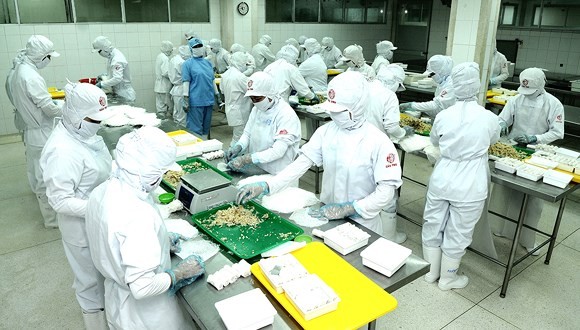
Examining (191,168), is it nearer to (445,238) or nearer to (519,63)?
(445,238)

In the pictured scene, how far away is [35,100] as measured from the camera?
407 centimetres

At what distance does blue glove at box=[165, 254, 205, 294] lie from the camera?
177cm

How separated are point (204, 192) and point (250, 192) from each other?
0.93 feet

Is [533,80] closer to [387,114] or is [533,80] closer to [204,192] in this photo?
[387,114]

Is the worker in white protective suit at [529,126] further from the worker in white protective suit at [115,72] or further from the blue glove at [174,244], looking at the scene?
the worker in white protective suit at [115,72]

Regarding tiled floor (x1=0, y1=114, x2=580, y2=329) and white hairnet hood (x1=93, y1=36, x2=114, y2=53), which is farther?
white hairnet hood (x1=93, y1=36, x2=114, y2=53)

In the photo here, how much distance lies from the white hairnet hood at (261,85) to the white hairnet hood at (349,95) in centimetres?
91

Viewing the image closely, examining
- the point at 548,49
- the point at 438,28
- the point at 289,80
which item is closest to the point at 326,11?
the point at 438,28

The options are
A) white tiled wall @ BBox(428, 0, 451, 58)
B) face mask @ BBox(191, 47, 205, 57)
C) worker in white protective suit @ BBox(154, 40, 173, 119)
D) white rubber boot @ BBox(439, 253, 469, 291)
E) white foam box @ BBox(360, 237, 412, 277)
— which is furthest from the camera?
white tiled wall @ BBox(428, 0, 451, 58)

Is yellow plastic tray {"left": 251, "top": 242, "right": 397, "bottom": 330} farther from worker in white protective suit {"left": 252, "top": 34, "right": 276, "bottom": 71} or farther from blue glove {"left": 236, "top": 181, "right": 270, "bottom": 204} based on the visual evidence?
worker in white protective suit {"left": 252, "top": 34, "right": 276, "bottom": 71}

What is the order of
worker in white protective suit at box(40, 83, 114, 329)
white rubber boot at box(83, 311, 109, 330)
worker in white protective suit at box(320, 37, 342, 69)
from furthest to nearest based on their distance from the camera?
1. worker in white protective suit at box(320, 37, 342, 69)
2. white rubber boot at box(83, 311, 109, 330)
3. worker in white protective suit at box(40, 83, 114, 329)

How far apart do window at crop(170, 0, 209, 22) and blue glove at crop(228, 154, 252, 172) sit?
20.3 feet

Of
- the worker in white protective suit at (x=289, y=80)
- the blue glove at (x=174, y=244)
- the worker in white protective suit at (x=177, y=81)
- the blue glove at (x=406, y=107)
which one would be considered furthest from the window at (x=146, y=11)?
the blue glove at (x=174, y=244)

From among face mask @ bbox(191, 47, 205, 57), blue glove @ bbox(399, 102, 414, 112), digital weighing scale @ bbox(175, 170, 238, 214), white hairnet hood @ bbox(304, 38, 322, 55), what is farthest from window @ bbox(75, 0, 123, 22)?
digital weighing scale @ bbox(175, 170, 238, 214)
